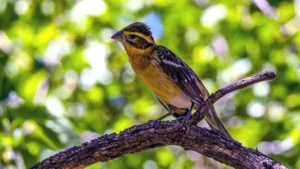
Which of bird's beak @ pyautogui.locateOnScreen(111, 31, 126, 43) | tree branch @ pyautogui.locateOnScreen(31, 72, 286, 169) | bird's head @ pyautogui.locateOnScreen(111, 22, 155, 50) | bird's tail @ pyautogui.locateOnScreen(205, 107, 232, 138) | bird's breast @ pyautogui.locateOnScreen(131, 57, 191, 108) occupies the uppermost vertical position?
bird's head @ pyautogui.locateOnScreen(111, 22, 155, 50)

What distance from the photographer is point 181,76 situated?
6.20 metres

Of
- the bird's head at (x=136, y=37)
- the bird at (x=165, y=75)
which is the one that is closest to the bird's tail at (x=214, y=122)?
the bird at (x=165, y=75)

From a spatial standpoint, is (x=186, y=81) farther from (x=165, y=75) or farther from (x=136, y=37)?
(x=136, y=37)

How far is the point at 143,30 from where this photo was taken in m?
6.39

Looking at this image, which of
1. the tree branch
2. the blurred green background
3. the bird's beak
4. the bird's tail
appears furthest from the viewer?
the blurred green background

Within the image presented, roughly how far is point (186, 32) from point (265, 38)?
1.10 m

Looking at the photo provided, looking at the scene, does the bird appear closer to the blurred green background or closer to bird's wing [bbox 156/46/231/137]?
bird's wing [bbox 156/46/231/137]

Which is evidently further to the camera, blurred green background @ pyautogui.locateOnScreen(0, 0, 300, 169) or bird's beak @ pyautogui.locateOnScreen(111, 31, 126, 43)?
blurred green background @ pyautogui.locateOnScreen(0, 0, 300, 169)

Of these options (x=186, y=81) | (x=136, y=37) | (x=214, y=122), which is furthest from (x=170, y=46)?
(x=214, y=122)

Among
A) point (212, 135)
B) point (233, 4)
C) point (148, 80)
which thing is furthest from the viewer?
point (233, 4)

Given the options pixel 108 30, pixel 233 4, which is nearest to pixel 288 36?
pixel 233 4

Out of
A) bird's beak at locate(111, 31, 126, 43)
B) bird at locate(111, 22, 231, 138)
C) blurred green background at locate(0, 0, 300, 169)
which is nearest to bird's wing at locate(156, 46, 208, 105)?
bird at locate(111, 22, 231, 138)

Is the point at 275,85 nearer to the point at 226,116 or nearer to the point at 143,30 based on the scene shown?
the point at 226,116

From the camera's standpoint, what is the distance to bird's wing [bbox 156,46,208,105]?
6.07 meters
